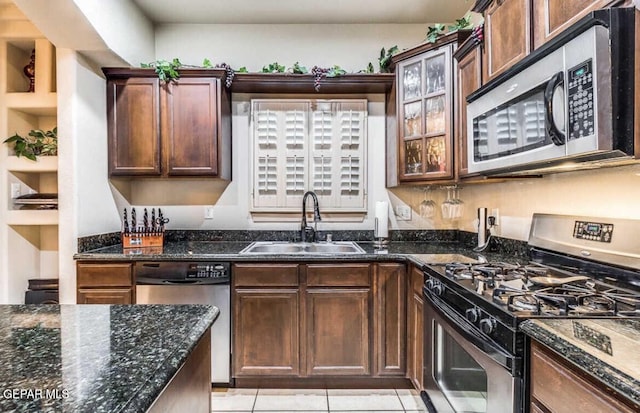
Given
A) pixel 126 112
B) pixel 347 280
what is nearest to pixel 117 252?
pixel 126 112

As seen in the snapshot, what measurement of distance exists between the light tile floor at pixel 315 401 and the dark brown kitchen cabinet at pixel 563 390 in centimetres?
135

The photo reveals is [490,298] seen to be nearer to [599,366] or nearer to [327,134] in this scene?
[599,366]

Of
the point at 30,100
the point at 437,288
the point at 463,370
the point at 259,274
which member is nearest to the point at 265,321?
the point at 259,274

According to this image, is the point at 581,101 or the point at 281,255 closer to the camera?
the point at 581,101

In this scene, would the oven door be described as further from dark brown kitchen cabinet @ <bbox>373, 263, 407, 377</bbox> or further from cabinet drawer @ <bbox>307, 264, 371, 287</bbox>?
cabinet drawer @ <bbox>307, 264, 371, 287</bbox>

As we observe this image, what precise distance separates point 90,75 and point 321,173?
1.83 meters

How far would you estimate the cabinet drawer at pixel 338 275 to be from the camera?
96.7 inches

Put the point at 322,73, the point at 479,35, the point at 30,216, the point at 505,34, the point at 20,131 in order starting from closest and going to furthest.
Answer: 1. the point at 505,34
2. the point at 479,35
3. the point at 30,216
4. the point at 20,131
5. the point at 322,73

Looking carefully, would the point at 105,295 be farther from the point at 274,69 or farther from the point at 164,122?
the point at 274,69

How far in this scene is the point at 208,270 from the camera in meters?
2.45

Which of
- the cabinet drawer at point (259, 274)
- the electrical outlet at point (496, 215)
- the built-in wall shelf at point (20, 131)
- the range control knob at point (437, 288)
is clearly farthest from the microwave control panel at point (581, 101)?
the built-in wall shelf at point (20, 131)

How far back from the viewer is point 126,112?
→ 2.79 metres

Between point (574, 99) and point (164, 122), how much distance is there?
2580mm

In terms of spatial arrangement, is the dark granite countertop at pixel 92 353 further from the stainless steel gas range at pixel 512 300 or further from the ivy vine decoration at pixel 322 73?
the ivy vine decoration at pixel 322 73
